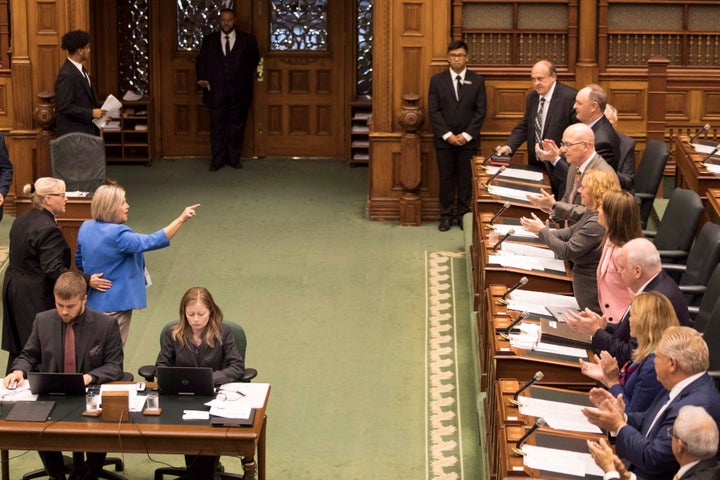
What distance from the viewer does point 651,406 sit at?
17.8 feet

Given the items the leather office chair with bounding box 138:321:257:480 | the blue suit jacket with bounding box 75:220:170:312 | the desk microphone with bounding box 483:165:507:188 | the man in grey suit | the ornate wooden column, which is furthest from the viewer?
the ornate wooden column

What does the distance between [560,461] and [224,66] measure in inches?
351

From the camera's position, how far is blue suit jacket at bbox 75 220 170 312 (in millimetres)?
7715

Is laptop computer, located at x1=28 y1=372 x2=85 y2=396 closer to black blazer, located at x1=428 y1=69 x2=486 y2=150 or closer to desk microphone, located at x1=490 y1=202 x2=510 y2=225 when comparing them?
desk microphone, located at x1=490 y1=202 x2=510 y2=225

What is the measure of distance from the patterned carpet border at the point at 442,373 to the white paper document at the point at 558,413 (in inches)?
55.0

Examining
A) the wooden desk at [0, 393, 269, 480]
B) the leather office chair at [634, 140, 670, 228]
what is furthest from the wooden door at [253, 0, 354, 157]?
the wooden desk at [0, 393, 269, 480]

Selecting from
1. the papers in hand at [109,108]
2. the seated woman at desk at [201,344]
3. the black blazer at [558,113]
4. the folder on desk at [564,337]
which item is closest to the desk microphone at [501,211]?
the black blazer at [558,113]

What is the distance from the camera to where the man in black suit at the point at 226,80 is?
540 inches

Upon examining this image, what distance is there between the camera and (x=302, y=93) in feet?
46.9

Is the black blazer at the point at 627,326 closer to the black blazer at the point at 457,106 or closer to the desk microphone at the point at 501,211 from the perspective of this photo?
the desk microphone at the point at 501,211

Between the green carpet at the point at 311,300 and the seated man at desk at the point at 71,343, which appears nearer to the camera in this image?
the seated man at desk at the point at 71,343

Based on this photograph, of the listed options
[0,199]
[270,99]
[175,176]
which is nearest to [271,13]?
[270,99]

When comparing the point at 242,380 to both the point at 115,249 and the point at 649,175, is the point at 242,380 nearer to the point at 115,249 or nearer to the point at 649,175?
the point at 115,249

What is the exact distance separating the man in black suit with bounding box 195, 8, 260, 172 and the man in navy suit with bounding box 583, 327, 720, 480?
904 centimetres
